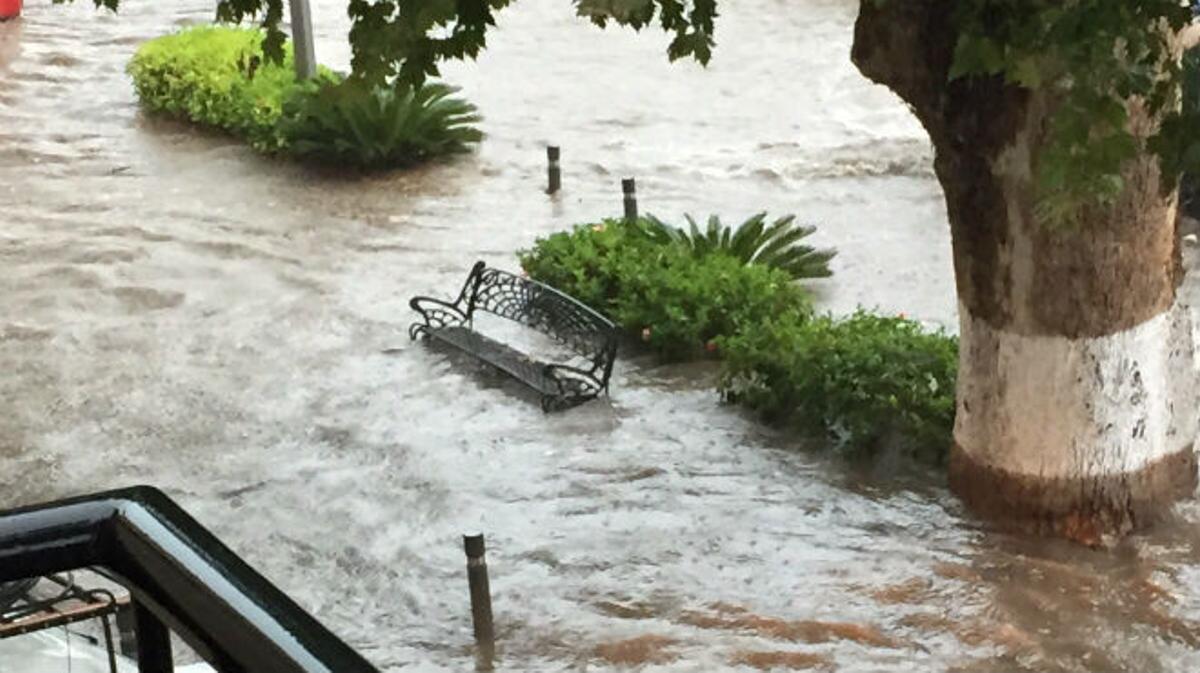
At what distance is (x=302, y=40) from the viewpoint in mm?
16406

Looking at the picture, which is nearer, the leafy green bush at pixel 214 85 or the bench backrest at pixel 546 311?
the bench backrest at pixel 546 311

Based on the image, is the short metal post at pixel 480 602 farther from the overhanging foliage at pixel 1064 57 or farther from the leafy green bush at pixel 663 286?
the leafy green bush at pixel 663 286

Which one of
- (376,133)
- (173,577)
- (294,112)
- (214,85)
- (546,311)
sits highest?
(173,577)

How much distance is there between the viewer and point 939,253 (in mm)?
12969

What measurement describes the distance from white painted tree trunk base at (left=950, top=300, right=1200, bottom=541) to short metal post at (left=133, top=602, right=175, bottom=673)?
22.8ft

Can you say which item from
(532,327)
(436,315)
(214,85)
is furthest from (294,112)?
(532,327)

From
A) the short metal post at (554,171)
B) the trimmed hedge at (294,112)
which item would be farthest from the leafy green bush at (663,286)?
the trimmed hedge at (294,112)

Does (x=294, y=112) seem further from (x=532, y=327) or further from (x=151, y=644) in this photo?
(x=151, y=644)

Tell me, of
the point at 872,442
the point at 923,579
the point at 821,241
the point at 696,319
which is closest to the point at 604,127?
the point at 821,241

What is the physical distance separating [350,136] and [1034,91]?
31.3 feet

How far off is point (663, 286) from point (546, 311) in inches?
31.5

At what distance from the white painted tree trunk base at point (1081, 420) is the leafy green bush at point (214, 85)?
30.8ft

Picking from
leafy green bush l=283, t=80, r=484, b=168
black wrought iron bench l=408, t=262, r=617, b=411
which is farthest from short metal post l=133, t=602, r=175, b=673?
leafy green bush l=283, t=80, r=484, b=168

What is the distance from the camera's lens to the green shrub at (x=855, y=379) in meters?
9.18
